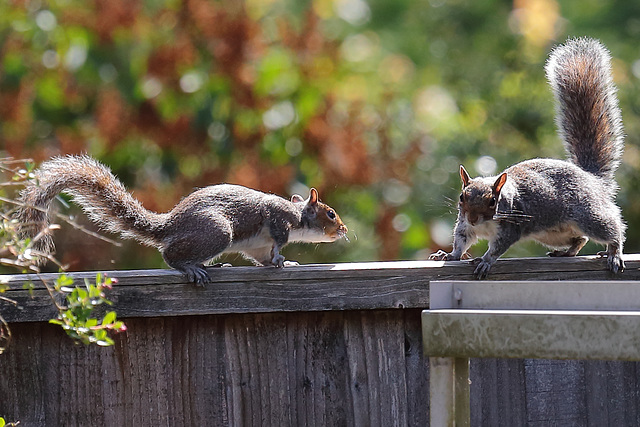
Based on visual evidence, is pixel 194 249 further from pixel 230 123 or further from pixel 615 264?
pixel 230 123

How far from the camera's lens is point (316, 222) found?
2.79m

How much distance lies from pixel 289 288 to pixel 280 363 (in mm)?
166

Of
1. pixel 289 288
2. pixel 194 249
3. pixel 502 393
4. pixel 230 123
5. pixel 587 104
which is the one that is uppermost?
pixel 230 123

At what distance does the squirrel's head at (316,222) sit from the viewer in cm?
275

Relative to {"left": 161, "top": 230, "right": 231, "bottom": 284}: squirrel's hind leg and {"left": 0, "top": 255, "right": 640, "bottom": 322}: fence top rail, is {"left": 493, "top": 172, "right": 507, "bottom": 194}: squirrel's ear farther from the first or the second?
{"left": 161, "top": 230, "right": 231, "bottom": 284}: squirrel's hind leg

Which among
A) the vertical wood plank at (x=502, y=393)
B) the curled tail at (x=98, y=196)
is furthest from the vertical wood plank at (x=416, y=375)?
the curled tail at (x=98, y=196)

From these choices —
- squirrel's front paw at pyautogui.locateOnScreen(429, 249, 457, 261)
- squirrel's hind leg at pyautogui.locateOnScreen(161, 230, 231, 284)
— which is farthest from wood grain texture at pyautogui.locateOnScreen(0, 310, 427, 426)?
squirrel's front paw at pyautogui.locateOnScreen(429, 249, 457, 261)

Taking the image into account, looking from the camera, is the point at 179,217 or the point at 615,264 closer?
the point at 615,264

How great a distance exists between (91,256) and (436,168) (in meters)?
2.01

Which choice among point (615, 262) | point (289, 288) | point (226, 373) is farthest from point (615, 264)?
point (226, 373)

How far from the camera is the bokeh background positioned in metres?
4.56

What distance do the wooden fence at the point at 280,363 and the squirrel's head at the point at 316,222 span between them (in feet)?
2.47

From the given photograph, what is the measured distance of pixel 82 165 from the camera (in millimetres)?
2348

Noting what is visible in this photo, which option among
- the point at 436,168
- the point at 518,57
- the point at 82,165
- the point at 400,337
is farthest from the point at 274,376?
the point at 518,57
